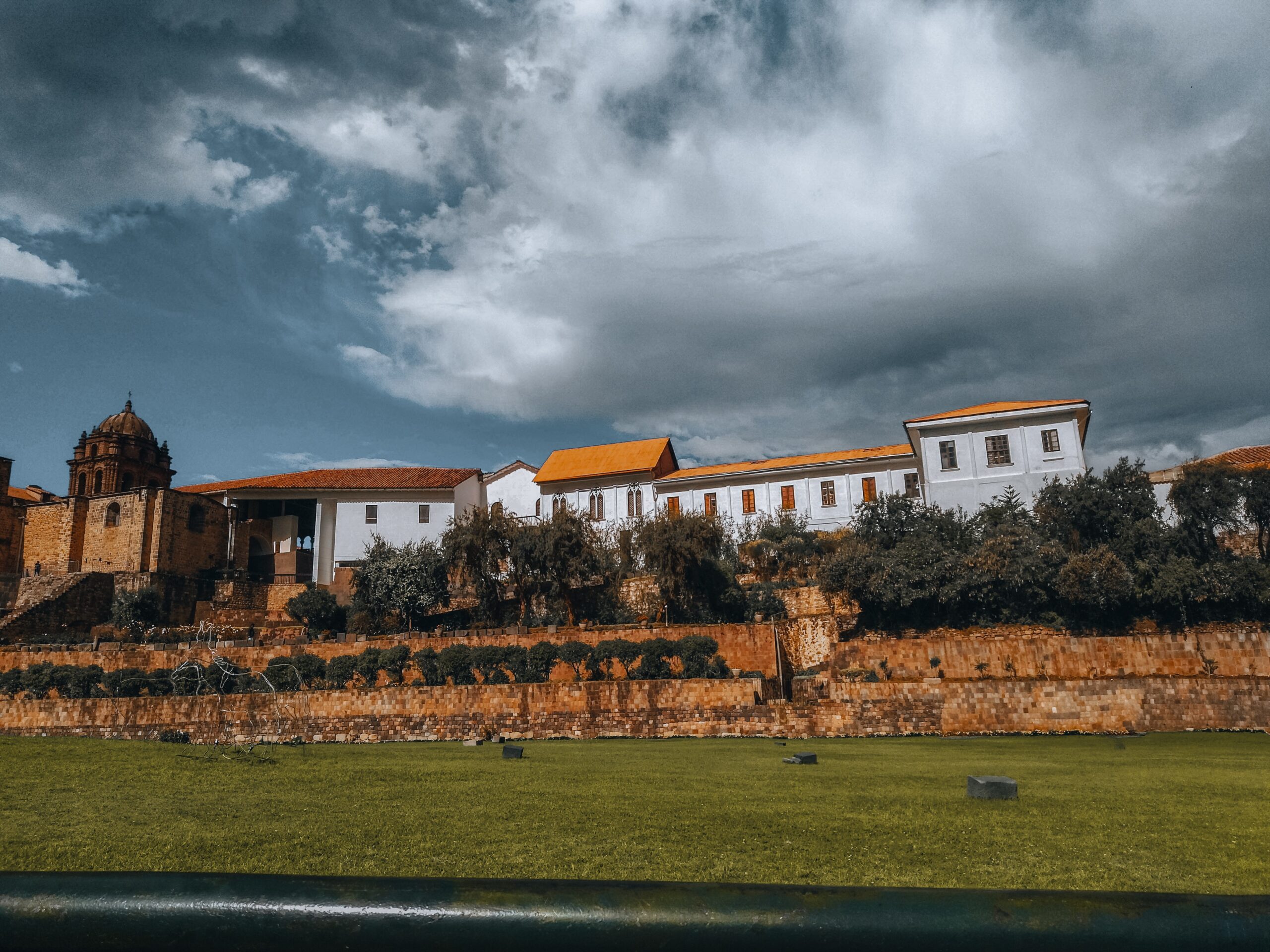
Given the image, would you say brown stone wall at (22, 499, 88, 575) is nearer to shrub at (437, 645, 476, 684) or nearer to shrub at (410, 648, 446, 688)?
shrub at (410, 648, 446, 688)

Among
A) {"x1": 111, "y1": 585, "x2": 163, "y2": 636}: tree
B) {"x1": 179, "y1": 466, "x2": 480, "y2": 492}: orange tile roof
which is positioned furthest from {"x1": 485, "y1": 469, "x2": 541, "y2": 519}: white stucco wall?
{"x1": 111, "y1": 585, "x2": 163, "y2": 636}: tree

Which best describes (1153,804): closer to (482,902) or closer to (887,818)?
(887,818)

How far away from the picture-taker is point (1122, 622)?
2722cm

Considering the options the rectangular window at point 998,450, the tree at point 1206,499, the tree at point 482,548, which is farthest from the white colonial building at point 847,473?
the tree at point 1206,499

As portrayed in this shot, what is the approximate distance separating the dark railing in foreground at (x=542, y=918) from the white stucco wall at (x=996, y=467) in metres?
39.5

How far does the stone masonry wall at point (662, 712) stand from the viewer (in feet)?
66.6

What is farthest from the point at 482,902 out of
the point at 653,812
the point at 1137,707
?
the point at 1137,707

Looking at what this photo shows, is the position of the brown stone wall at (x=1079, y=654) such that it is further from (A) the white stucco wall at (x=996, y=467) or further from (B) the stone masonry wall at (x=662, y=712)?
(A) the white stucco wall at (x=996, y=467)

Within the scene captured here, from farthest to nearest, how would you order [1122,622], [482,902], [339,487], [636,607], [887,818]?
[339,487], [636,607], [1122,622], [887,818], [482,902]

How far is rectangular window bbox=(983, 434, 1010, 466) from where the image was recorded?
39.2m

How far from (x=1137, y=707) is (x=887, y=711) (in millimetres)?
5934

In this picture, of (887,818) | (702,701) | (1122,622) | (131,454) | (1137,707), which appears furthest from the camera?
(131,454)

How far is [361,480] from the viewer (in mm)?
51750

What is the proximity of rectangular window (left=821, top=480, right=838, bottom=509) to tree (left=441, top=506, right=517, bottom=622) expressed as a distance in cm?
1895
